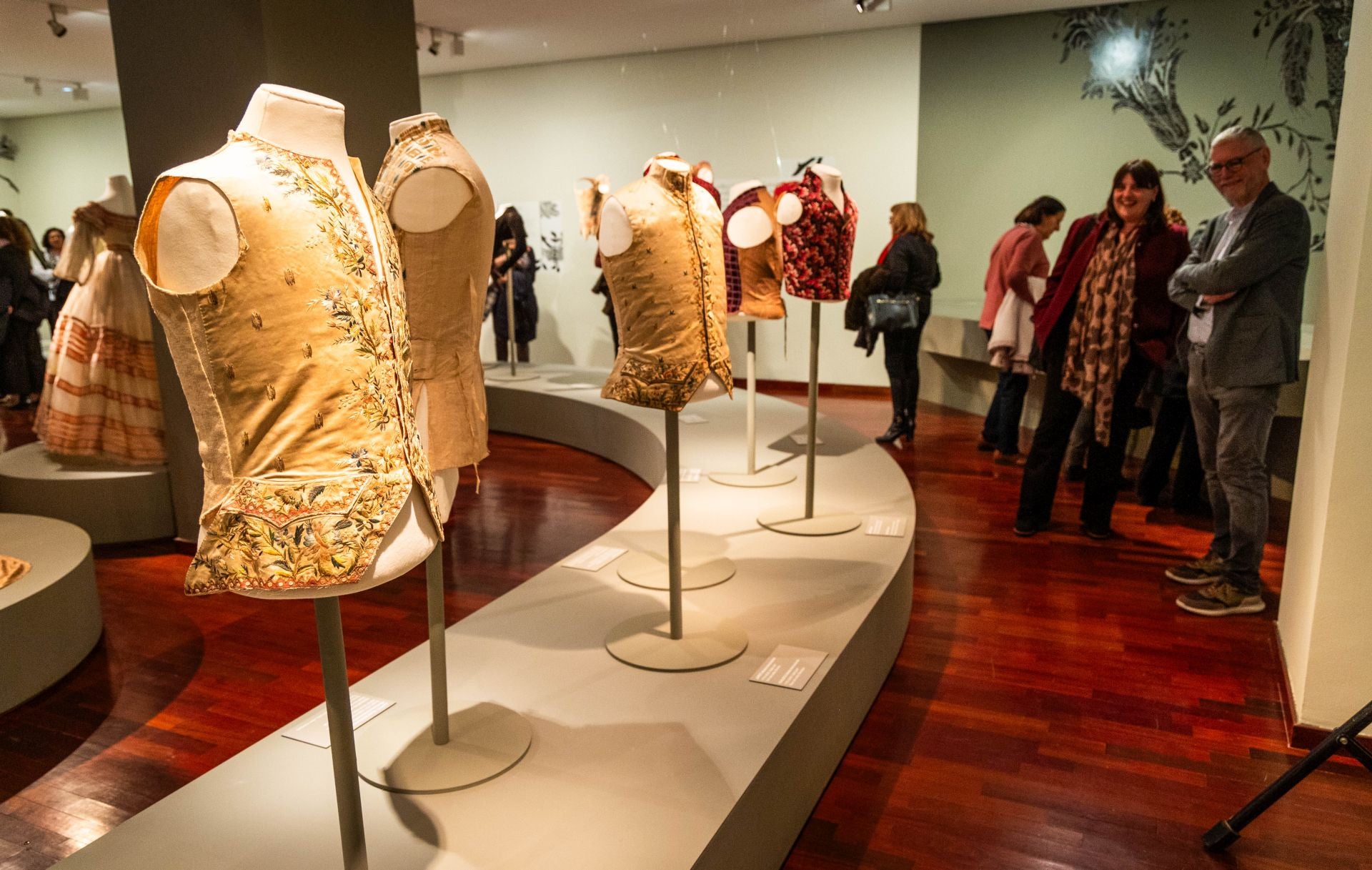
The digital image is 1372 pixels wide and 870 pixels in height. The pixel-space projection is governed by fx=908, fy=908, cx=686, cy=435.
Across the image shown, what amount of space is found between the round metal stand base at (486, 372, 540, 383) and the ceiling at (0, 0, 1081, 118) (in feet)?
8.54

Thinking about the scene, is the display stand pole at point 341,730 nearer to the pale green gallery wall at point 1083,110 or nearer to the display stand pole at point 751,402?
the display stand pole at point 751,402

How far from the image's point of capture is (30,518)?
344 cm

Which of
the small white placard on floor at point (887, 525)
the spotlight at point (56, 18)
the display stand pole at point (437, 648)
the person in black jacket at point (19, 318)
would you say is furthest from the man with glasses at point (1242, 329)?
the person in black jacket at point (19, 318)

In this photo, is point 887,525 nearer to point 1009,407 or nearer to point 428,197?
point 428,197

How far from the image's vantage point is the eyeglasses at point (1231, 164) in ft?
9.82

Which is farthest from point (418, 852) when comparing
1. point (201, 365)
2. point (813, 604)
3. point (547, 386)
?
point (547, 386)

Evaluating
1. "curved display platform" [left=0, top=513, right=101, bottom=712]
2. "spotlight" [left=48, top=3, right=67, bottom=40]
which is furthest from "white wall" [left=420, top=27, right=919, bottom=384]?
"curved display platform" [left=0, top=513, right=101, bottom=712]

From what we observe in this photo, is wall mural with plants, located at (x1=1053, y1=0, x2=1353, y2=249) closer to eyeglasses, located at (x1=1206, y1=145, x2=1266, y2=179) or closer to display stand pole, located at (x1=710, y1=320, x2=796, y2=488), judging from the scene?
eyeglasses, located at (x1=1206, y1=145, x2=1266, y2=179)

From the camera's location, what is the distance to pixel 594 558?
317 centimetres

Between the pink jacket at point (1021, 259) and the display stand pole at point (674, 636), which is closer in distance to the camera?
the display stand pole at point (674, 636)

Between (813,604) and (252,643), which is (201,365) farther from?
(252,643)

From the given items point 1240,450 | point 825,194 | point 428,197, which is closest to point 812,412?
point 825,194

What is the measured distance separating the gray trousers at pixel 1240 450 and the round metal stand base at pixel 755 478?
163 centimetres

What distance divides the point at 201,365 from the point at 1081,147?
729cm
